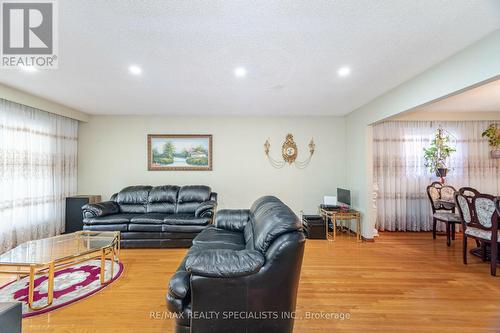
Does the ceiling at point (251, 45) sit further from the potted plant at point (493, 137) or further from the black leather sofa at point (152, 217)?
the potted plant at point (493, 137)

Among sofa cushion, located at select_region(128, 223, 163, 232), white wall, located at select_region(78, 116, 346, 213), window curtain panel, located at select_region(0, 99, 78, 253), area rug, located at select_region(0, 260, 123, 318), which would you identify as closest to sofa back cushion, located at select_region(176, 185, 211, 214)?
white wall, located at select_region(78, 116, 346, 213)

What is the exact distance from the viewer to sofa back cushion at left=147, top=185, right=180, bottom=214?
Result: 454cm

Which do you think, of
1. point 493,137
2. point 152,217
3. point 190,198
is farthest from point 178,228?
point 493,137

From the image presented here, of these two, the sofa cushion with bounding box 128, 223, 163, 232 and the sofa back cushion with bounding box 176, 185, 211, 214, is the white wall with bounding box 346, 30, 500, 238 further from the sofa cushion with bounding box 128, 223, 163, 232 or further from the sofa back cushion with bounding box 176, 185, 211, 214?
the sofa cushion with bounding box 128, 223, 163, 232

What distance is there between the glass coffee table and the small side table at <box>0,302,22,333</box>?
1126mm

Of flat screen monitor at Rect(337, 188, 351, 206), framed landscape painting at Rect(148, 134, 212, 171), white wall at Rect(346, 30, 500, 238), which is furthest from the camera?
framed landscape painting at Rect(148, 134, 212, 171)

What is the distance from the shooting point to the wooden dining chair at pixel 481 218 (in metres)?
2.95

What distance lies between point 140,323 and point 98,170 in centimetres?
422

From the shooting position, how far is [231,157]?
526 cm

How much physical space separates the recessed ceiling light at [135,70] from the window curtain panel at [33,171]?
7.97 ft

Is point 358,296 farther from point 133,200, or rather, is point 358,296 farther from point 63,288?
point 133,200

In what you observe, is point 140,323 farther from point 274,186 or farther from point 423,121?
point 423,121

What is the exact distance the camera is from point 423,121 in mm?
5020


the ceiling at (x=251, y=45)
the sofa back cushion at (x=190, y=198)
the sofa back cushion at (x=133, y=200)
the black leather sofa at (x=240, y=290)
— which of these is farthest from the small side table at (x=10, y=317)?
the sofa back cushion at (x=133, y=200)
